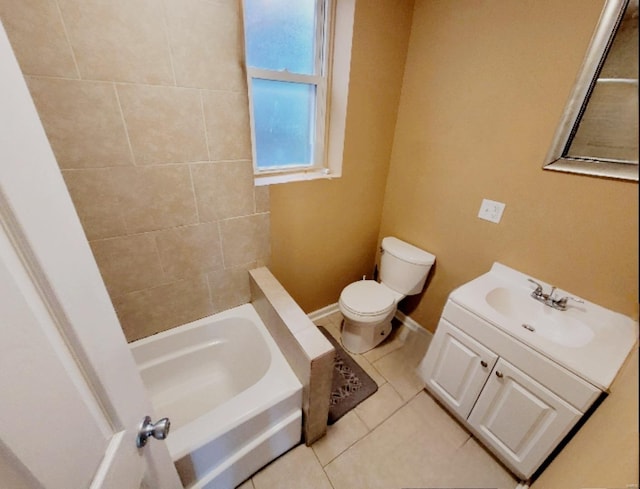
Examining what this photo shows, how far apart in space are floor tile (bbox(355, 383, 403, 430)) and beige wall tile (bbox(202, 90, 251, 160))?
4.81 ft

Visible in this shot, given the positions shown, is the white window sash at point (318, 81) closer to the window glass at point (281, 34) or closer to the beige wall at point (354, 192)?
the window glass at point (281, 34)

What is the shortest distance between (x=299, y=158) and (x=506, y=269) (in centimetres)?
132

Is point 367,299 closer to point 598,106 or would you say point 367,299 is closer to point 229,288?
point 229,288

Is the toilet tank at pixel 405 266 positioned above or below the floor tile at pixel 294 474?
above

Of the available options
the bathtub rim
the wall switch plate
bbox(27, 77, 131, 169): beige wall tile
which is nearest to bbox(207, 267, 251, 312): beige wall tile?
the bathtub rim

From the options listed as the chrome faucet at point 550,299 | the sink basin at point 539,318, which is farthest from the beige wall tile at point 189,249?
the chrome faucet at point 550,299

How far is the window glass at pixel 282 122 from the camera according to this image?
4.76 ft

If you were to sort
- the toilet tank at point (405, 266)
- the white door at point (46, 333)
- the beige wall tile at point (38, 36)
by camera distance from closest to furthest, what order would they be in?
the white door at point (46, 333) < the beige wall tile at point (38, 36) < the toilet tank at point (405, 266)

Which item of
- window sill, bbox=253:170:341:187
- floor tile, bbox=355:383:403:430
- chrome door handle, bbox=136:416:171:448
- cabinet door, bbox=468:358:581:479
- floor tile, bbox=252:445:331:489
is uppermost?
window sill, bbox=253:170:341:187

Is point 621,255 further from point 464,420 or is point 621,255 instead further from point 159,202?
point 159,202

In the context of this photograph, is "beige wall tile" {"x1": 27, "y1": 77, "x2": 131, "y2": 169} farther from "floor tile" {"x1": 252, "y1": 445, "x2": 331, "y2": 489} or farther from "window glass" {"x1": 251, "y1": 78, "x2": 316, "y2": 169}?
"floor tile" {"x1": 252, "y1": 445, "x2": 331, "y2": 489}

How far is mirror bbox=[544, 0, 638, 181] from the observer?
2.98ft

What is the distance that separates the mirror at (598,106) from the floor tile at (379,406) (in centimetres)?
138

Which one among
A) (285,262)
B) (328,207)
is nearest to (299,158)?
(328,207)
